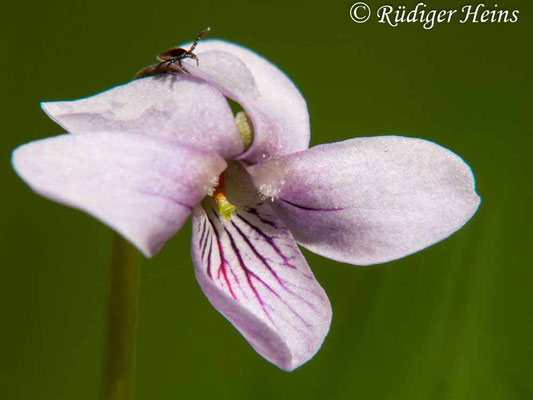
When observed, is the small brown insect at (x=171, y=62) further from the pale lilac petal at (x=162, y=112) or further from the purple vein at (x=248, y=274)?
the purple vein at (x=248, y=274)

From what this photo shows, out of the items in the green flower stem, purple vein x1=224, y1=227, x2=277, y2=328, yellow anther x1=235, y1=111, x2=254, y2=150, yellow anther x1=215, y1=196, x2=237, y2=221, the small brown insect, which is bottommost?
the green flower stem

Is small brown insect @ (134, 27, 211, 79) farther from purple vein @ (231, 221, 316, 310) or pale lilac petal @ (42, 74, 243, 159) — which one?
purple vein @ (231, 221, 316, 310)

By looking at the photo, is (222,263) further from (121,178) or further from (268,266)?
(121,178)

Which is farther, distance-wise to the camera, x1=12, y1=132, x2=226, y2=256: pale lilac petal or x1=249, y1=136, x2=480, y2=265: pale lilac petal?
x1=249, y1=136, x2=480, y2=265: pale lilac petal

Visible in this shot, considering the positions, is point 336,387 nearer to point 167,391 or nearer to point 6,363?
point 167,391

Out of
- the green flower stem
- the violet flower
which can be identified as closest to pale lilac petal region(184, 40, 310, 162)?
the violet flower

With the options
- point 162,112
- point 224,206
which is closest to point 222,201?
point 224,206
